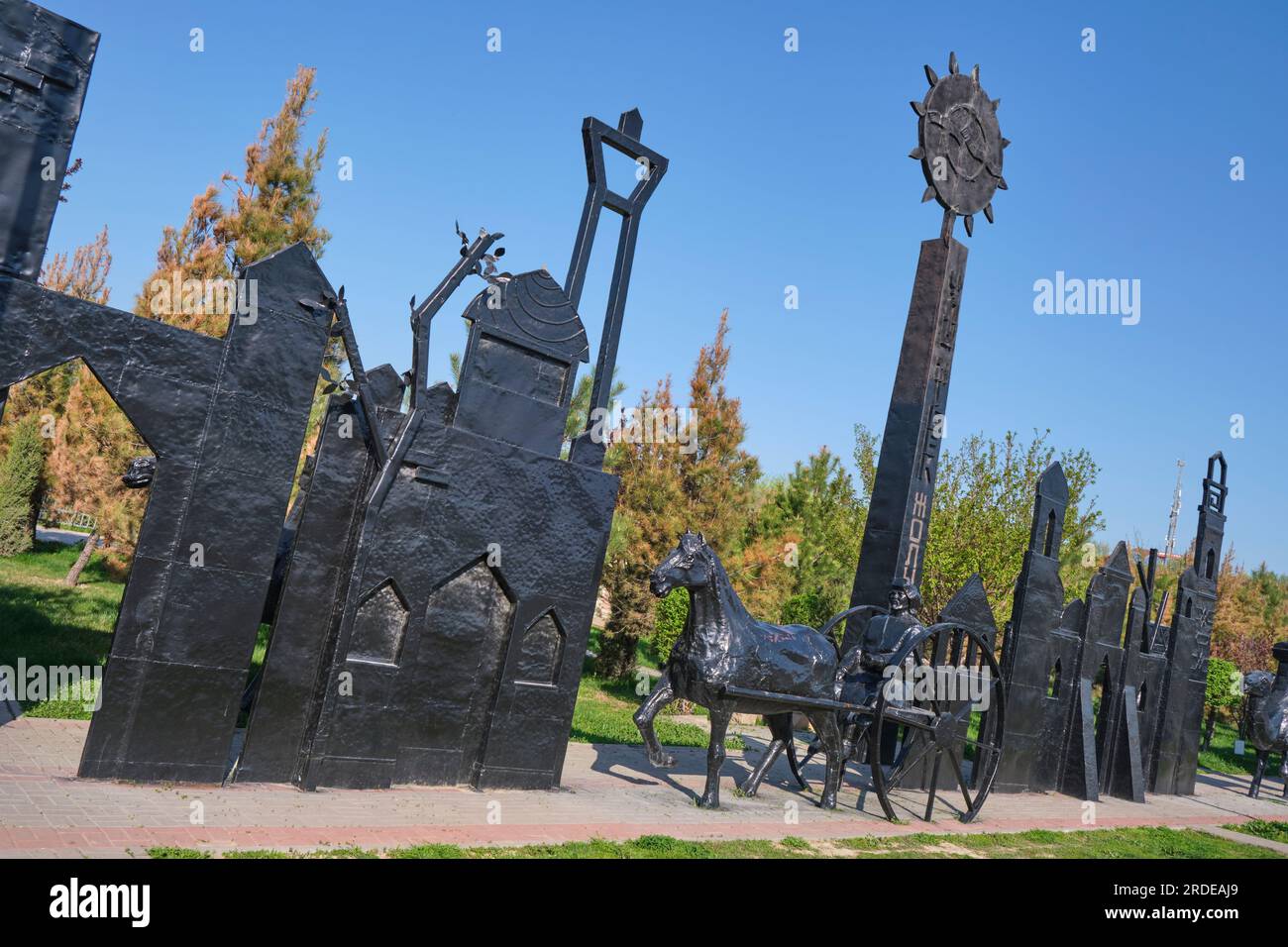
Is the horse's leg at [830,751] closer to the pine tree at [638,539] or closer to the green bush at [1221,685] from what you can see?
the pine tree at [638,539]

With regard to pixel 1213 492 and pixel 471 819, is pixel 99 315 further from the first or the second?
pixel 1213 492

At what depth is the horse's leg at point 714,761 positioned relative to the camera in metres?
9.42

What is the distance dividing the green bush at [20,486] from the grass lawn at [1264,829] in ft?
73.7

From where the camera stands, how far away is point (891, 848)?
355 inches

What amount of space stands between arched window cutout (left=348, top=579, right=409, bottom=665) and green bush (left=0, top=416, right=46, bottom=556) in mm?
16491

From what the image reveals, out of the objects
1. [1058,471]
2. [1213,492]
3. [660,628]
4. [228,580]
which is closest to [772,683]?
[228,580]

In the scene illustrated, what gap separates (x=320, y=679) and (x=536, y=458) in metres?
2.72

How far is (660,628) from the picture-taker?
18.1 m

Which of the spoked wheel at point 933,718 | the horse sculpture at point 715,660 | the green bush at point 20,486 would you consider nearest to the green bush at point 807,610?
the spoked wheel at point 933,718

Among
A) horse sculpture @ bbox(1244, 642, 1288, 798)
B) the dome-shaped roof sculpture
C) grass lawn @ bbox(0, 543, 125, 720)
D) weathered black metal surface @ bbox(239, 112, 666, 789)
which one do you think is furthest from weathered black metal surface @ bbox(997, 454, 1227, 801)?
grass lawn @ bbox(0, 543, 125, 720)

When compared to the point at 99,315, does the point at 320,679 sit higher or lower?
lower

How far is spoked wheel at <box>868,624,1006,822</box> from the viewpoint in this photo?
33.7ft

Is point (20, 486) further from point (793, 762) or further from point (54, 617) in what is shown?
point (793, 762)

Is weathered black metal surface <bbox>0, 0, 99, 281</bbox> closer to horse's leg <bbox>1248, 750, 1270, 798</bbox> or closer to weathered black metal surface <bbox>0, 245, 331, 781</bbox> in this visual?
weathered black metal surface <bbox>0, 245, 331, 781</bbox>
